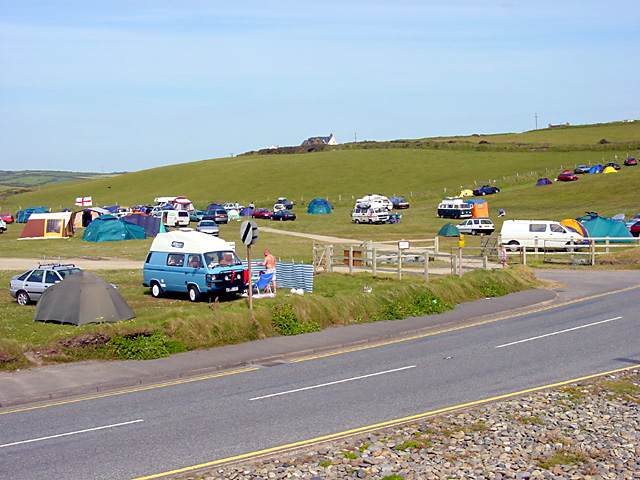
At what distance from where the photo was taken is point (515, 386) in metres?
13.0

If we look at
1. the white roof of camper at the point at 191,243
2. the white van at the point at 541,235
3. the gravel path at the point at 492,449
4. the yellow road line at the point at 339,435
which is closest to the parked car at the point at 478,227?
the white van at the point at 541,235

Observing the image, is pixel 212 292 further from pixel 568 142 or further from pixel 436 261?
pixel 568 142

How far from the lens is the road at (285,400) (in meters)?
9.59

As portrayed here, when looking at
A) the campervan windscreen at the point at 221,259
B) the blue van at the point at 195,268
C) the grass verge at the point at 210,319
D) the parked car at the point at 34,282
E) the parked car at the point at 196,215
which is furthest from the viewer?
the parked car at the point at 196,215

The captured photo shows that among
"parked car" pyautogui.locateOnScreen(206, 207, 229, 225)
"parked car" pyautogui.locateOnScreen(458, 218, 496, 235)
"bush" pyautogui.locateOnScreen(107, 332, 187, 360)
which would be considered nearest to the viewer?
"bush" pyautogui.locateOnScreen(107, 332, 187, 360)

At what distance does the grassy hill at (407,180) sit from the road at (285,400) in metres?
34.1

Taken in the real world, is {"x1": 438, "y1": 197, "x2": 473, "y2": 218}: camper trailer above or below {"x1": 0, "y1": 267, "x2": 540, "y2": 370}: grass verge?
above

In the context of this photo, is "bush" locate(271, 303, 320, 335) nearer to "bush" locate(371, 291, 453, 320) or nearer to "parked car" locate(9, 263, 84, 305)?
"bush" locate(371, 291, 453, 320)

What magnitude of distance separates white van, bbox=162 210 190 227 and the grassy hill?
4.26 metres

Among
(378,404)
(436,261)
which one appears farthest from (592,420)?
(436,261)

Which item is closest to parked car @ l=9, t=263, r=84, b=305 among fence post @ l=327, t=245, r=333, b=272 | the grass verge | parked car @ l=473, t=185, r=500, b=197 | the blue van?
the grass verge

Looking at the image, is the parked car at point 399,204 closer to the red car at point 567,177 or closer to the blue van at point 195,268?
the red car at point 567,177

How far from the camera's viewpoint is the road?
9.59m

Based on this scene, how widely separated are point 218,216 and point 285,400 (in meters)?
56.7
